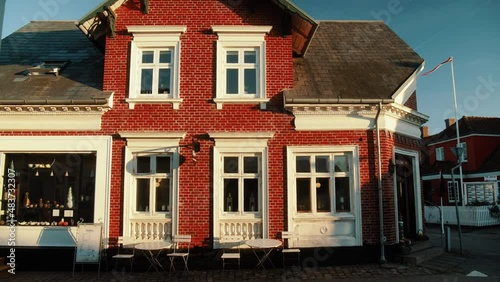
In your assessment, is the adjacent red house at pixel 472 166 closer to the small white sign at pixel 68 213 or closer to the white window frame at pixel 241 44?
the white window frame at pixel 241 44

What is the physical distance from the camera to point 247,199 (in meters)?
10.4

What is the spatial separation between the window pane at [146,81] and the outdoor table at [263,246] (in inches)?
196

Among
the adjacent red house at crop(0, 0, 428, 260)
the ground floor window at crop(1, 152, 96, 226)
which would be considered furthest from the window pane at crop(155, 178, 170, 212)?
the ground floor window at crop(1, 152, 96, 226)

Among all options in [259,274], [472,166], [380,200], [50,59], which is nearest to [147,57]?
[50,59]

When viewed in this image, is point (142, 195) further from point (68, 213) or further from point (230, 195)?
point (230, 195)

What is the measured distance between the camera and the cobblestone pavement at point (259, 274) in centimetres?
909

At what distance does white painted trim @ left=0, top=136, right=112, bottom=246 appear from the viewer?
1034 cm

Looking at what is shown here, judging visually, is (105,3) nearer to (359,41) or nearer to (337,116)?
(337,116)

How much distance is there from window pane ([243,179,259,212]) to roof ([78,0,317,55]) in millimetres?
4472

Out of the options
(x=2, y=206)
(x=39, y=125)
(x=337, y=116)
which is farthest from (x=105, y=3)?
(x=337, y=116)

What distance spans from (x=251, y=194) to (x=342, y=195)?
248cm

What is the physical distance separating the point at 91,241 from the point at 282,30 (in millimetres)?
7593

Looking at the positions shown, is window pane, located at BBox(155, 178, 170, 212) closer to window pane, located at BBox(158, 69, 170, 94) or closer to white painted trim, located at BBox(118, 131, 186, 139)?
white painted trim, located at BBox(118, 131, 186, 139)

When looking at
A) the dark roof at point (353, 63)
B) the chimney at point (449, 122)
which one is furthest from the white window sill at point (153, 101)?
the chimney at point (449, 122)
